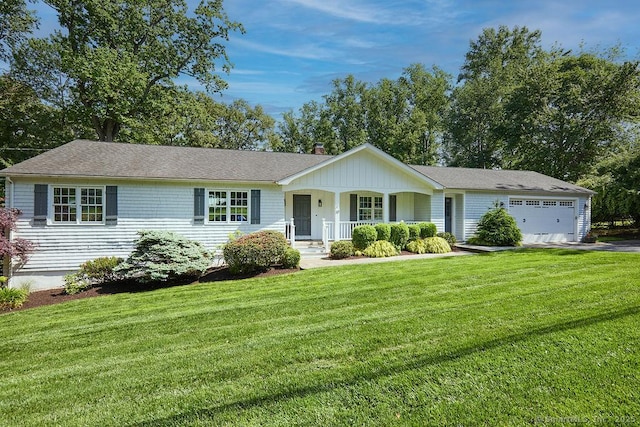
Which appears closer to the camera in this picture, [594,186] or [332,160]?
[332,160]

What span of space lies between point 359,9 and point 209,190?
8.51 m

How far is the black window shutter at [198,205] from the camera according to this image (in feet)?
40.9

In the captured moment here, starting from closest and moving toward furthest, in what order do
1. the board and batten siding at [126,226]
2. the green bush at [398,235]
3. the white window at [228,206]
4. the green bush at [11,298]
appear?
the green bush at [11,298], the board and batten siding at [126,226], the white window at [228,206], the green bush at [398,235]

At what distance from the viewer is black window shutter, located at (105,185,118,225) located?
37.7ft

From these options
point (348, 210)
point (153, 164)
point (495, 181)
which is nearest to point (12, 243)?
point (153, 164)

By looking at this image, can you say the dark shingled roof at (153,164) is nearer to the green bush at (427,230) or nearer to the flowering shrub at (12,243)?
the flowering shrub at (12,243)

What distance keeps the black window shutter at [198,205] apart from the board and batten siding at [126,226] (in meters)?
0.11

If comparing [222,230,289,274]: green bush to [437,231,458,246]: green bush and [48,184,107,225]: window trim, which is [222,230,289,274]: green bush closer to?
[48,184,107,225]: window trim

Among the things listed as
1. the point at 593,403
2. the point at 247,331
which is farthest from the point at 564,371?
the point at 247,331

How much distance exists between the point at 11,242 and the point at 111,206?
108 inches

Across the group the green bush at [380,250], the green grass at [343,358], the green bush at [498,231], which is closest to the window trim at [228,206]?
the green bush at [380,250]

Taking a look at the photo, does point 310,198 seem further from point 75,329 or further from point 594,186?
point 594,186

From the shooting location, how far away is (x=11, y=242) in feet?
33.0

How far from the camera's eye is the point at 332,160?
14.0 meters
